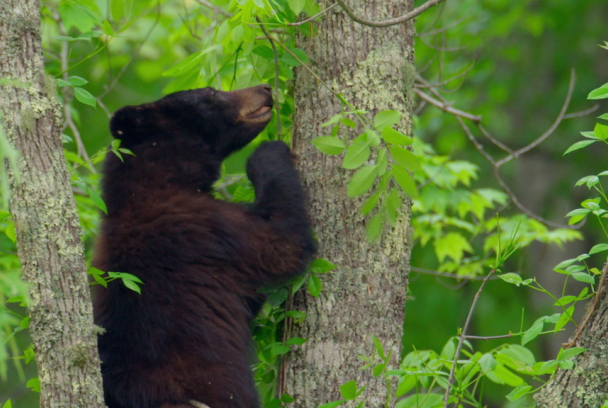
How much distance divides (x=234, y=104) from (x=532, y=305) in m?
7.58

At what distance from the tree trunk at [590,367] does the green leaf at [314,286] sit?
102 centimetres

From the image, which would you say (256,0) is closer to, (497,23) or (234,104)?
(234,104)

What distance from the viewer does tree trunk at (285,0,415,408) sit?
2.92 meters

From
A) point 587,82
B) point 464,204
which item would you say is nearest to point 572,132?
point 587,82

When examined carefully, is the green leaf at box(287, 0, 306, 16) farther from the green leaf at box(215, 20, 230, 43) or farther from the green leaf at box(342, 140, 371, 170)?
the green leaf at box(342, 140, 371, 170)

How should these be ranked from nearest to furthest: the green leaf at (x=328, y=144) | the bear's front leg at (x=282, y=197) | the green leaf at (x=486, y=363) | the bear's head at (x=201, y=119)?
the green leaf at (x=328, y=144), the bear's front leg at (x=282, y=197), the green leaf at (x=486, y=363), the bear's head at (x=201, y=119)

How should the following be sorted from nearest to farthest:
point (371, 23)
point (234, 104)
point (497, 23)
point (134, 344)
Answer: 1. point (371, 23)
2. point (134, 344)
3. point (234, 104)
4. point (497, 23)

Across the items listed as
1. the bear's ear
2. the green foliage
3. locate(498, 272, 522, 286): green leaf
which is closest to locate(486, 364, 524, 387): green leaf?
the green foliage

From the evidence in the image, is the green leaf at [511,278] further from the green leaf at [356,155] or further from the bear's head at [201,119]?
the bear's head at [201,119]

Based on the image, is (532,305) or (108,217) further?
(532,305)

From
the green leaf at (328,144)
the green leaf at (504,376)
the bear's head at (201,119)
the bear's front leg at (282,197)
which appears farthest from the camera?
the bear's head at (201,119)

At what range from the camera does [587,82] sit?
929 cm

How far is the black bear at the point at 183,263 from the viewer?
2.94 metres

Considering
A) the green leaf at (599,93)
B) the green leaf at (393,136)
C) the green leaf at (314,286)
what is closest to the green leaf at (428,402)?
the green leaf at (314,286)
